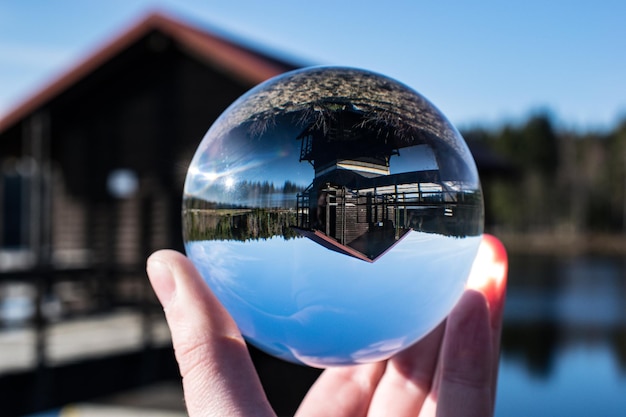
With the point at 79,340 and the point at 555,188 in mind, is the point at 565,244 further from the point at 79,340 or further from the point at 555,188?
the point at 79,340

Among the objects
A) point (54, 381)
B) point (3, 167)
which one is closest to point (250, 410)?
point (54, 381)

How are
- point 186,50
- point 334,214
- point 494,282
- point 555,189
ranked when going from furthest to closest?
1. point 555,189
2. point 186,50
3. point 494,282
4. point 334,214

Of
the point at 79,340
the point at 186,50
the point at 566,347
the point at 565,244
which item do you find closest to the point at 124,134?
the point at 186,50

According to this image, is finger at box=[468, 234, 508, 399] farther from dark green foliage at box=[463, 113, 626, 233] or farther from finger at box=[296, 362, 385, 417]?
dark green foliage at box=[463, 113, 626, 233]

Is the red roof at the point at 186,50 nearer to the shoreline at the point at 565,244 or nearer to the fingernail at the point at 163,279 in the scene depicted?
the fingernail at the point at 163,279

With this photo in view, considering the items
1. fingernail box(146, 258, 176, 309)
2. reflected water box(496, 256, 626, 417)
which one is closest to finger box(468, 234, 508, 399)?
fingernail box(146, 258, 176, 309)

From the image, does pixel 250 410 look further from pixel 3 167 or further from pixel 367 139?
pixel 3 167

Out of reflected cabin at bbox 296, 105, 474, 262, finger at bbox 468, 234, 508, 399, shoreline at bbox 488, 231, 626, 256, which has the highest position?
reflected cabin at bbox 296, 105, 474, 262
